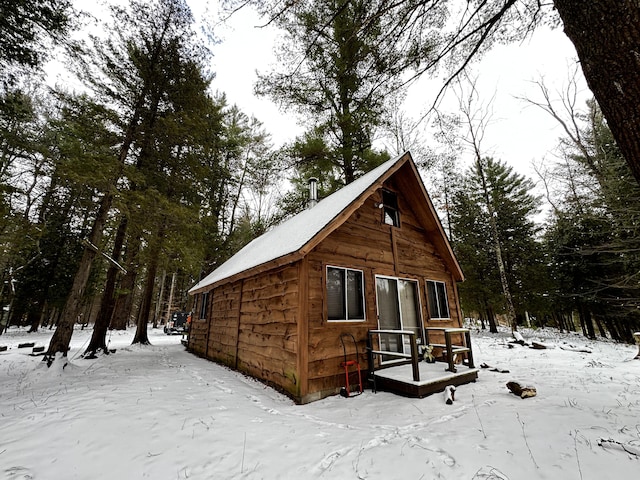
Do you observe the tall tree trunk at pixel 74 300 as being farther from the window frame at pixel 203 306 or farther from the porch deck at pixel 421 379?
the porch deck at pixel 421 379

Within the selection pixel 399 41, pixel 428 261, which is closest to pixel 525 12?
pixel 399 41

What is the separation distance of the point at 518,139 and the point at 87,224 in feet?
88.8

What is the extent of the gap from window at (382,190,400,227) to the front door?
1755mm

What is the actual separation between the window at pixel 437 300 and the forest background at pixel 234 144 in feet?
13.2

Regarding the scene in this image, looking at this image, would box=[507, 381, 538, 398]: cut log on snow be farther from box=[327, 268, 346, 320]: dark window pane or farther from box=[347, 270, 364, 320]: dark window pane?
box=[327, 268, 346, 320]: dark window pane

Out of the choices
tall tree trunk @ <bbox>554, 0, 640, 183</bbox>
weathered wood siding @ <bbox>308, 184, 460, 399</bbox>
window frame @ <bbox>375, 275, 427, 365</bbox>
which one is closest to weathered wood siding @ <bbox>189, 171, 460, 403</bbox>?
weathered wood siding @ <bbox>308, 184, 460, 399</bbox>

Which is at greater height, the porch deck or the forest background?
the forest background

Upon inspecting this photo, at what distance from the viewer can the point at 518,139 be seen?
13852 mm

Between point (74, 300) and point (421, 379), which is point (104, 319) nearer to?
point (74, 300)

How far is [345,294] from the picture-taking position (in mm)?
6148

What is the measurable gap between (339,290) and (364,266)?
98cm

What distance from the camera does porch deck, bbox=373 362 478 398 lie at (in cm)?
520

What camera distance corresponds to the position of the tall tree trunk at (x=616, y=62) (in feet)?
6.68

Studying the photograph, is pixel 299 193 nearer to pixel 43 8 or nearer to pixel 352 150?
pixel 352 150
